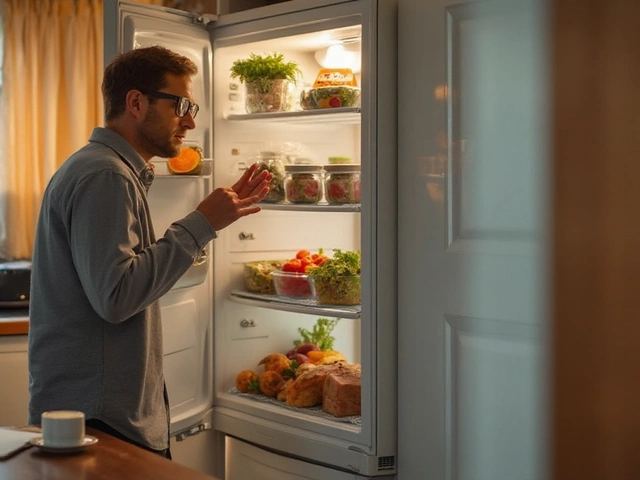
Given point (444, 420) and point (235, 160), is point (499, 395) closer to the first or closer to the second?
point (444, 420)

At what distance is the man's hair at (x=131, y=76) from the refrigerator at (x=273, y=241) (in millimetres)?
417

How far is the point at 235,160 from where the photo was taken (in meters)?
3.15

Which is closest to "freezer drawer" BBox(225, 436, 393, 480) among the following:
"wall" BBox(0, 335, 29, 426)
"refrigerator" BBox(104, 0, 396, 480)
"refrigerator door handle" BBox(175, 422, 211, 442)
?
"refrigerator" BBox(104, 0, 396, 480)

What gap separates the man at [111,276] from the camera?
1968mm

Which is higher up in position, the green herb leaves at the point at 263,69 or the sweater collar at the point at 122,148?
the green herb leaves at the point at 263,69

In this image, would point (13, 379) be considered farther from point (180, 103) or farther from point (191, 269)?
point (180, 103)

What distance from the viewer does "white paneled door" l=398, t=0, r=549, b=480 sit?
7.45ft

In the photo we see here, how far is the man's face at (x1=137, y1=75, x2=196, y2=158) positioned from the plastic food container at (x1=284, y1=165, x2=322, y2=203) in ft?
2.22

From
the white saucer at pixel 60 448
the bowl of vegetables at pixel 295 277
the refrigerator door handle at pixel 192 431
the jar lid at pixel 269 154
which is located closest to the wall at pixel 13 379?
the refrigerator door handle at pixel 192 431

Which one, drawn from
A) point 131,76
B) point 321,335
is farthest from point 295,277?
point 131,76

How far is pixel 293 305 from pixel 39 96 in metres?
1.60

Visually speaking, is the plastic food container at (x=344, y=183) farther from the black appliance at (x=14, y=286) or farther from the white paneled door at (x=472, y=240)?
the black appliance at (x=14, y=286)

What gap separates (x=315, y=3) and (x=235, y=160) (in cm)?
67

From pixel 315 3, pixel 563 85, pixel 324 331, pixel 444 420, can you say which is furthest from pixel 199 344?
pixel 563 85
